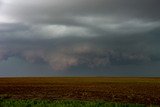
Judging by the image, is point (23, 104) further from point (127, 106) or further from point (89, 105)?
point (127, 106)

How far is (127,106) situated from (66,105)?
17.7ft

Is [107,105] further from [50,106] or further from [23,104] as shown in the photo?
[23,104]

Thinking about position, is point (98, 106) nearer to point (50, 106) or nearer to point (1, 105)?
point (50, 106)

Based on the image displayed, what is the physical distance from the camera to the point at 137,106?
30.0 m

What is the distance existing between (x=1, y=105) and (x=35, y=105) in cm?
326

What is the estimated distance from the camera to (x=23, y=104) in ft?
103

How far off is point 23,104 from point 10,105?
1.20 m

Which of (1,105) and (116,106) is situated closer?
(116,106)

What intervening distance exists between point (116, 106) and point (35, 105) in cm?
742

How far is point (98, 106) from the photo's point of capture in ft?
98.6

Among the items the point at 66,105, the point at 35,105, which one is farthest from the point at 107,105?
the point at 35,105

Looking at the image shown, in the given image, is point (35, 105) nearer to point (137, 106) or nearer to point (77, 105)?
point (77, 105)

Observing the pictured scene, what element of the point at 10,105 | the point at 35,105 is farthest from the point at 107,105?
the point at 10,105

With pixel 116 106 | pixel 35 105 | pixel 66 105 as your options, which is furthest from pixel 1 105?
pixel 116 106
